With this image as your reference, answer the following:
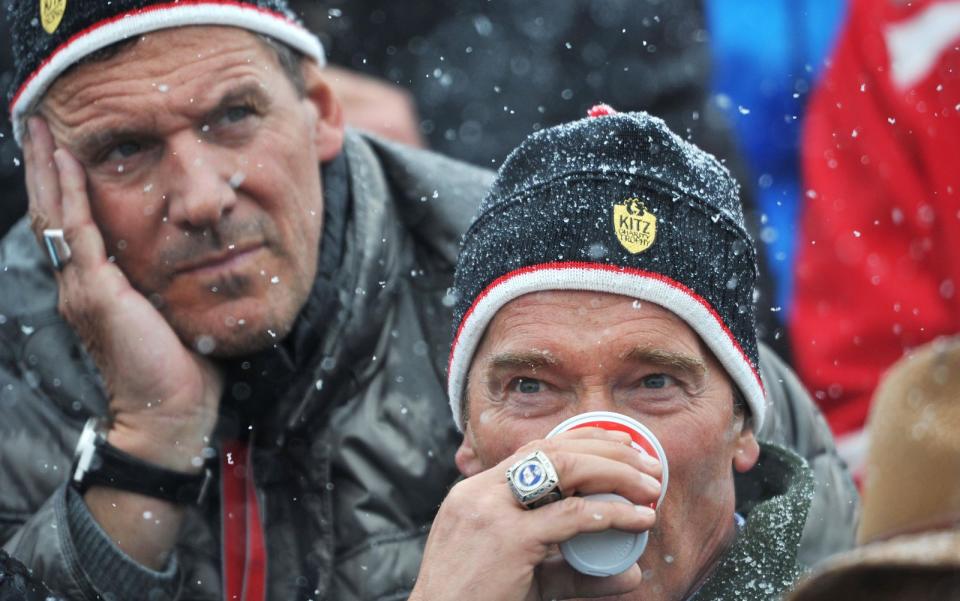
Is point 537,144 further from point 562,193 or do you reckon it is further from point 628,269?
point 628,269

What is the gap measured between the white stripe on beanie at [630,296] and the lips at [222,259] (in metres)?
0.77

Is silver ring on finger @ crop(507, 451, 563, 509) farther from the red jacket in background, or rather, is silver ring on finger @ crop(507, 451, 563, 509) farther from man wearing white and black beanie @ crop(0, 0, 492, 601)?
the red jacket in background

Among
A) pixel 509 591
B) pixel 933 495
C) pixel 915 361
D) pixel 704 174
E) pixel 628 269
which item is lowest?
pixel 509 591

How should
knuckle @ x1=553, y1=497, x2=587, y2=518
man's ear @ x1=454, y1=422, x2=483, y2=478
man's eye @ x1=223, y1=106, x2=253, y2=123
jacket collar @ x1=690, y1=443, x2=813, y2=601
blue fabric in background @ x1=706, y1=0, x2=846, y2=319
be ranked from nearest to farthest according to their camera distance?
knuckle @ x1=553, y1=497, x2=587, y2=518 → jacket collar @ x1=690, y1=443, x2=813, y2=601 → man's ear @ x1=454, y1=422, x2=483, y2=478 → man's eye @ x1=223, y1=106, x2=253, y2=123 → blue fabric in background @ x1=706, y1=0, x2=846, y2=319

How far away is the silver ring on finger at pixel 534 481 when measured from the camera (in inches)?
98.7

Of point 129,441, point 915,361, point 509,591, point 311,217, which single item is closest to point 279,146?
point 311,217

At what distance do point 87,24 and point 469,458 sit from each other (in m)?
1.42

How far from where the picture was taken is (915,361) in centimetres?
178

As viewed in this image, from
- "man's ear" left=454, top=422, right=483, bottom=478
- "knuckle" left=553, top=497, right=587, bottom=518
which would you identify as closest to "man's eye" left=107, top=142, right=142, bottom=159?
"man's ear" left=454, top=422, right=483, bottom=478

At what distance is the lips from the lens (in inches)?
139

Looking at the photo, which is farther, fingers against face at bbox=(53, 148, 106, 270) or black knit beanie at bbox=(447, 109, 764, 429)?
fingers against face at bbox=(53, 148, 106, 270)

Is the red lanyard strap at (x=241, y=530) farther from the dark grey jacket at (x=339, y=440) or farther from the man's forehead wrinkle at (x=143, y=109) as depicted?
the man's forehead wrinkle at (x=143, y=109)

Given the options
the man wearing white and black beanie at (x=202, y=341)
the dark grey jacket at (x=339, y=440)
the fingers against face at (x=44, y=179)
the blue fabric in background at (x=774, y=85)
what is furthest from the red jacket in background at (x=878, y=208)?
the fingers against face at (x=44, y=179)

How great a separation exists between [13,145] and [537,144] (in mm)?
2437
